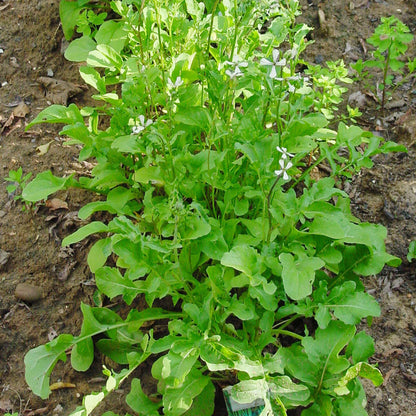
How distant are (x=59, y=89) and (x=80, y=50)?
1.79ft

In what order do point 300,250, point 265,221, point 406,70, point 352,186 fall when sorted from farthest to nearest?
point 406,70 → point 352,186 → point 265,221 → point 300,250

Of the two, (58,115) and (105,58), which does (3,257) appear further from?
(105,58)

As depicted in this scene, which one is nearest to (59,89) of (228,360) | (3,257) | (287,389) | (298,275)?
(3,257)

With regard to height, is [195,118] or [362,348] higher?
[195,118]

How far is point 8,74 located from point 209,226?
2.52 m

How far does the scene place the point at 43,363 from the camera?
2.34m

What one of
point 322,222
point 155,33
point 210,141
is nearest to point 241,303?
point 322,222

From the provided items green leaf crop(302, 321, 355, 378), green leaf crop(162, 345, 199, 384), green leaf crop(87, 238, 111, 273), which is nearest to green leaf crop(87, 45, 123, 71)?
green leaf crop(87, 238, 111, 273)

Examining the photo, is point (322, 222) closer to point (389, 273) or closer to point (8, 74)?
point (389, 273)

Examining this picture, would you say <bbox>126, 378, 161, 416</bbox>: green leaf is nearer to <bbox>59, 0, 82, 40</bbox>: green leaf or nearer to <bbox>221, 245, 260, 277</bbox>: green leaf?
<bbox>221, 245, 260, 277</bbox>: green leaf

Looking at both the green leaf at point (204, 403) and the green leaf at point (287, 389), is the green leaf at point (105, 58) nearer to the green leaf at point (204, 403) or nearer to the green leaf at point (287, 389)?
the green leaf at point (204, 403)

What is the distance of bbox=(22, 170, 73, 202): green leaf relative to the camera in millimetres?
2695

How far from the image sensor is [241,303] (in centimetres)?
221

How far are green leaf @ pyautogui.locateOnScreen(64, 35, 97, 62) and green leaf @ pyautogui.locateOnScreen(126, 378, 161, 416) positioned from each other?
2.02 m
